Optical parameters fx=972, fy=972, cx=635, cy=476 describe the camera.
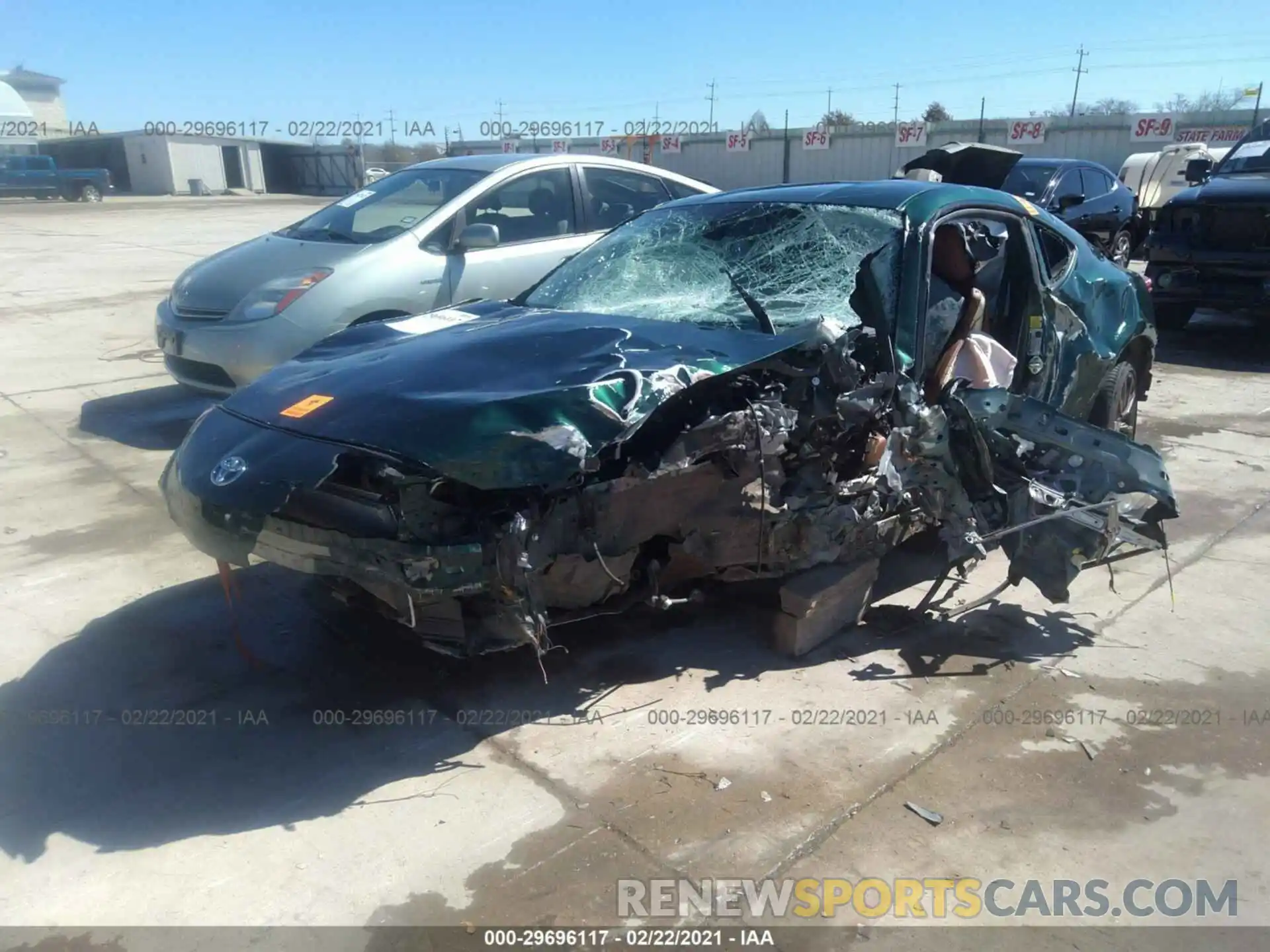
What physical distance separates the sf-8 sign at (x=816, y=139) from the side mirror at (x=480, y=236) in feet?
83.5

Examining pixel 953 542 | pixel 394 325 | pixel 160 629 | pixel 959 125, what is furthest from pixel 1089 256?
pixel 959 125

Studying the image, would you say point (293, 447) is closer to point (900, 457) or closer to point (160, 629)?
point (160, 629)

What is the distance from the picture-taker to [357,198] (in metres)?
7.13

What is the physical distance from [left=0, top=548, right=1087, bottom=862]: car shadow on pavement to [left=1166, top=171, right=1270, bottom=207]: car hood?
7.13 m

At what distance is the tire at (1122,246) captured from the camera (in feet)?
44.7

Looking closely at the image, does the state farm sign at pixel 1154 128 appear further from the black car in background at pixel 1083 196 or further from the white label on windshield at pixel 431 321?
the white label on windshield at pixel 431 321

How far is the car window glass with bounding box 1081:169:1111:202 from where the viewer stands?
12836 millimetres

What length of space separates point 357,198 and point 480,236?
5.16ft

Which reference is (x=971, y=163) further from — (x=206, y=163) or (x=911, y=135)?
(x=206, y=163)

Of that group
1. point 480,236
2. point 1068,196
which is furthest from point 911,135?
point 480,236

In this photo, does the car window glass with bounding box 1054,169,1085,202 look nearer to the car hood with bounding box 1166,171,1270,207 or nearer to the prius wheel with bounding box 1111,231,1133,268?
the prius wheel with bounding box 1111,231,1133,268

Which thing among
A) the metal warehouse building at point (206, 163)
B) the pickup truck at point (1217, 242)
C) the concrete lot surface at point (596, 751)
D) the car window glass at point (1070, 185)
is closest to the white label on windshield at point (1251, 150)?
the pickup truck at point (1217, 242)

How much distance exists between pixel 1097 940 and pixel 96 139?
53338 mm

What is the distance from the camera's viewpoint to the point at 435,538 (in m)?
2.87
